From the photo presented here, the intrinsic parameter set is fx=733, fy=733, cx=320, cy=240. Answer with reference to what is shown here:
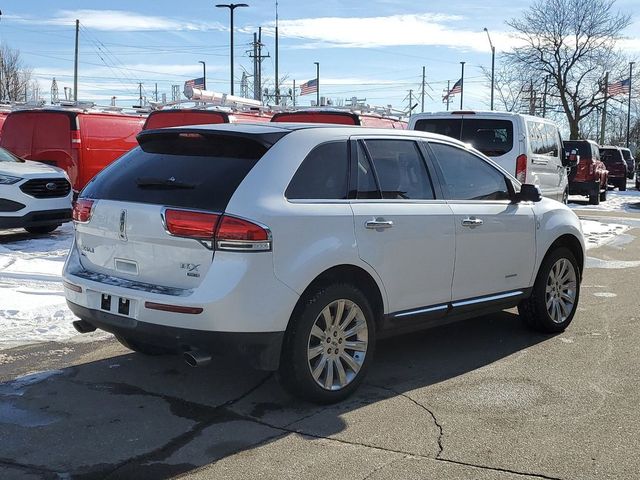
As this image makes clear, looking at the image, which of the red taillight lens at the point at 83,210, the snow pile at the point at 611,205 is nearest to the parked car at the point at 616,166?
the snow pile at the point at 611,205

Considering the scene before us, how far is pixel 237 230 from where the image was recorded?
4117mm

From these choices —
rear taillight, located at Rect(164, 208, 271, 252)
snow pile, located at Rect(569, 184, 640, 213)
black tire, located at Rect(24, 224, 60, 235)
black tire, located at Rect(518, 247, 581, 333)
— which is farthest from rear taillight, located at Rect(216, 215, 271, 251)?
snow pile, located at Rect(569, 184, 640, 213)

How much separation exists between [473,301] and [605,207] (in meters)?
18.9

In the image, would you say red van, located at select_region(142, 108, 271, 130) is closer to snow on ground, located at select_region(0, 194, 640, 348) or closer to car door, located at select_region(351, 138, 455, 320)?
snow on ground, located at select_region(0, 194, 640, 348)

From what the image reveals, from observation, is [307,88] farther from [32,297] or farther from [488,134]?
[32,297]

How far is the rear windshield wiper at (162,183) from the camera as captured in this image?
4.42m

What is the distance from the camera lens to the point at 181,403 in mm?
4652

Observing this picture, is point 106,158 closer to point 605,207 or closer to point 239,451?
point 239,451

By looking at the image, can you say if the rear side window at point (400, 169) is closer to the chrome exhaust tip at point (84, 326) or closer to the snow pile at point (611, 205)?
the chrome exhaust tip at point (84, 326)

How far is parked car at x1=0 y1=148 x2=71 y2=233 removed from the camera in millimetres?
10914

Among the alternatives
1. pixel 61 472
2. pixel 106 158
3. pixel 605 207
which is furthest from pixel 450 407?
pixel 605 207

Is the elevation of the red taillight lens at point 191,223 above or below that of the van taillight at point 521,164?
below

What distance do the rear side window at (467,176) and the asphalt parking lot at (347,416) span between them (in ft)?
4.19

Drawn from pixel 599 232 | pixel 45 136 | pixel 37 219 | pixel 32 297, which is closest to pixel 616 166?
pixel 599 232
